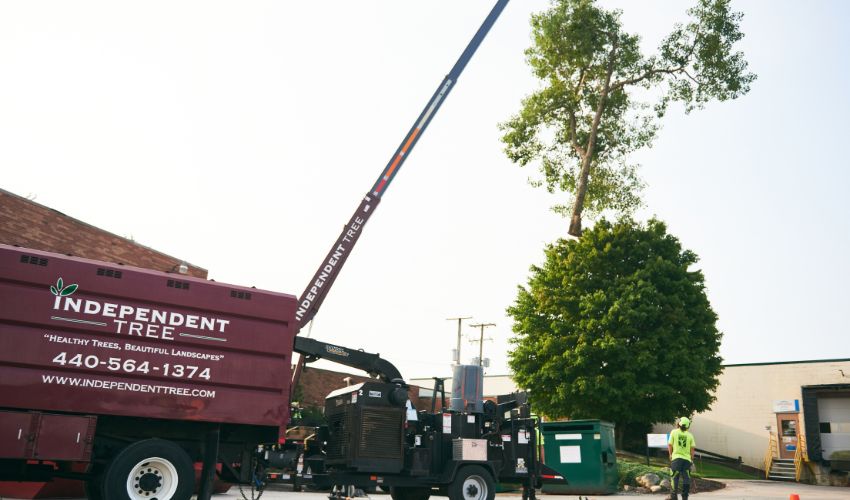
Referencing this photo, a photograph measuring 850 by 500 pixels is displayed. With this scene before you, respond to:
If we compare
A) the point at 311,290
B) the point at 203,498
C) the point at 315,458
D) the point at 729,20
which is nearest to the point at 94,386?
the point at 203,498

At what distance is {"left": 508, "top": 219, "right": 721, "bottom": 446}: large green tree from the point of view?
28.6m

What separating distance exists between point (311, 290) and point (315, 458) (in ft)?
14.1

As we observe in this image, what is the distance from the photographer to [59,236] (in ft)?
51.1

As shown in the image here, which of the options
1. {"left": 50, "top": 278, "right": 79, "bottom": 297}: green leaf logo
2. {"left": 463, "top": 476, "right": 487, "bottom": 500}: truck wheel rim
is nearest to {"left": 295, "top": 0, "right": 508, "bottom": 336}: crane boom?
{"left": 463, "top": 476, "right": 487, "bottom": 500}: truck wheel rim

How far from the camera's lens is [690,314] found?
1197 inches

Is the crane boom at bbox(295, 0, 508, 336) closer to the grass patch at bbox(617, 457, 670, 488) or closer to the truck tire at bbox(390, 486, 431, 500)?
the truck tire at bbox(390, 486, 431, 500)

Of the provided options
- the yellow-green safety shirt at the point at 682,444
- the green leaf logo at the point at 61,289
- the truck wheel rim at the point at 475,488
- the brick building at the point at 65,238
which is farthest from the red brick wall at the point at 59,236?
the yellow-green safety shirt at the point at 682,444

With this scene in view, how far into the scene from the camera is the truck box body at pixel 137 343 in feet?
31.2

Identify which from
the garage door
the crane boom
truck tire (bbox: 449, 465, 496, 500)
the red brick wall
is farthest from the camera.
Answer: the garage door

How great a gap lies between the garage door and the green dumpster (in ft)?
74.9

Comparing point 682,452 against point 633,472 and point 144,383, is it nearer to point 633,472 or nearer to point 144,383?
point 633,472

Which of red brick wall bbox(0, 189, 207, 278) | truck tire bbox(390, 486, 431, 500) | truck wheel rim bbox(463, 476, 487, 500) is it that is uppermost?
red brick wall bbox(0, 189, 207, 278)

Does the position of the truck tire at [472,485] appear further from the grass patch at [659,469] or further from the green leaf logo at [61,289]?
the grass patch at [659,469]

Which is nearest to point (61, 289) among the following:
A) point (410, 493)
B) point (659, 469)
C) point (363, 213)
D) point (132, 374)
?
point (132, 374)
